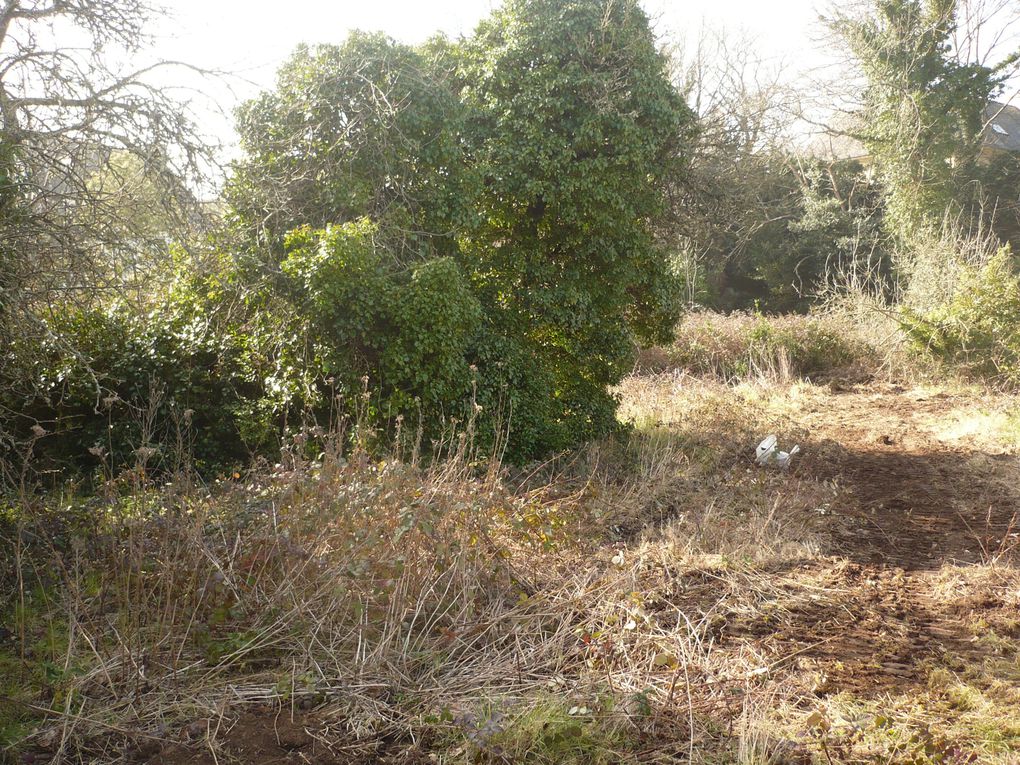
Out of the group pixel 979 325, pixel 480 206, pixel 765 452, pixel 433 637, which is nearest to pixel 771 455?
pixel 765 452

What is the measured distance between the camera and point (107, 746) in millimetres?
3236

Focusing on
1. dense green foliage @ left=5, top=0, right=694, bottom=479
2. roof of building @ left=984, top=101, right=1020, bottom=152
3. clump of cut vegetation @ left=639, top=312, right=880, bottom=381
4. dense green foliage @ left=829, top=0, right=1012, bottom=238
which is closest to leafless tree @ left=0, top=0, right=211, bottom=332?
dense green foliage @ left=5, top=0, right=694, bottom=479

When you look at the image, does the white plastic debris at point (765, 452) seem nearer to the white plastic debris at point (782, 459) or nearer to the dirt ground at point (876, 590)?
the white plastic debris at point (782, 459)

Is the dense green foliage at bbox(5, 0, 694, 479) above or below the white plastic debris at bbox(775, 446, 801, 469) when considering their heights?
above

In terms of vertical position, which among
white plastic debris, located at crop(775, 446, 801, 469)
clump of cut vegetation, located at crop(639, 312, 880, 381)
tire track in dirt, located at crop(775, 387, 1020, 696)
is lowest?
tire track in dirt, located at crop(775, 387, 1020, 696)

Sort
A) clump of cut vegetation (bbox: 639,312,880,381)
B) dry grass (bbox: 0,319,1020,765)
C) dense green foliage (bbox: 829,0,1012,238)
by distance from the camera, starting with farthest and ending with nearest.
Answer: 1. dense green foliage (bbox: 829,0,1012,238)
2. clump of cut vegetation (bbox: 639,312,880,381)
3. dry grass (bbox: 0,319,1020,765)

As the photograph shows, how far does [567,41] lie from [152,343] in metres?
5.99

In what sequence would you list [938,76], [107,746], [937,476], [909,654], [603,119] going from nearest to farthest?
[107,746] < [909,654] < [937,476] < [603,119] < [938,76]

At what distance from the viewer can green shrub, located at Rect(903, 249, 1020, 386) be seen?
13.1m

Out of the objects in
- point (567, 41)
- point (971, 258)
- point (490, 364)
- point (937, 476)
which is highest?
point (567, 41)

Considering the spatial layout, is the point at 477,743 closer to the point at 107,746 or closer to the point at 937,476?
the point at 107,746

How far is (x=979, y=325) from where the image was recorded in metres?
13.5

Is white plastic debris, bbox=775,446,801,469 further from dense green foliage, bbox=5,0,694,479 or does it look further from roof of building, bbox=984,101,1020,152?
roof of building, bbox=984,101,1020,152

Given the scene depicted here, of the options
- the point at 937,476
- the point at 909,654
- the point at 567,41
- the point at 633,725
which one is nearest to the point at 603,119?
the point at 567,41
